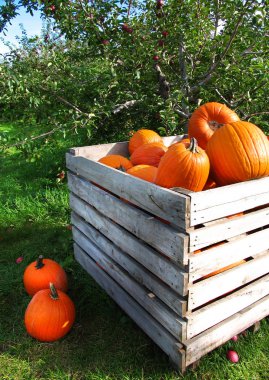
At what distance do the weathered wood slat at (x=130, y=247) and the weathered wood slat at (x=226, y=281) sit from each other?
0.29ft

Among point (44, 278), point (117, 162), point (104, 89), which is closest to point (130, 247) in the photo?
point (117, 162)

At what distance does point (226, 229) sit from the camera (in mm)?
1572

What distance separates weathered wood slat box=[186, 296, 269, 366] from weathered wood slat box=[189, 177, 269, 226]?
647 millimetres

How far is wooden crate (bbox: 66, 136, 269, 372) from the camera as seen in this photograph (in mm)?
1485

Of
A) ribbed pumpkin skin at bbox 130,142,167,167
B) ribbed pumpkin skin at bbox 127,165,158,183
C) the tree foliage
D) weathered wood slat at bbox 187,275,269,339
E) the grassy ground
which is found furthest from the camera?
the tree foliage

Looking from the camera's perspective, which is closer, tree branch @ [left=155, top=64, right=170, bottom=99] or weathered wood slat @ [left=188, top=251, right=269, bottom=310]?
weathered wood slat @ [left=188, top=251, right=269, bottom=310]

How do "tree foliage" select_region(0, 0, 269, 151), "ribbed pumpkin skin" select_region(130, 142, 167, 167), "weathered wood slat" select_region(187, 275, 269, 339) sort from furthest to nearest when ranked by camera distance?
"tree foliage" select_region(0, 0, 269, 151) < "ribbed pumpkin skin" select_region(130, 142, 167, 167) < "weathered wood slat" select_region(187, 275, 269, 339)

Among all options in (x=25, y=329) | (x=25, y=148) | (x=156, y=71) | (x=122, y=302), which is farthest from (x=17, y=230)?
(x=156, y=71)

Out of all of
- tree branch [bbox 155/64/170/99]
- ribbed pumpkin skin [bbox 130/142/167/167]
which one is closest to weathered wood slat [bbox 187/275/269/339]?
ribbed pumpkin skin [bbox 130/142/167/167]

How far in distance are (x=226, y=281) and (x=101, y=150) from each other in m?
1.39

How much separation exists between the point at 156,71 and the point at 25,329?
281 cm

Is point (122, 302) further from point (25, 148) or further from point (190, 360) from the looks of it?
point (25, 148)

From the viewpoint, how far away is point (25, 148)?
3.22m

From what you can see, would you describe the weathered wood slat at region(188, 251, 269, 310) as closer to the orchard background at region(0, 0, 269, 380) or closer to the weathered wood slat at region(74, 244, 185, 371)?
the weathered wood slat at region(74, 244, 185, 371)
